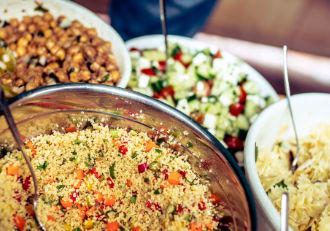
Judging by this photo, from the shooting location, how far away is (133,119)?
3.05 ft

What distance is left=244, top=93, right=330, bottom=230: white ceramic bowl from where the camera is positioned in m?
0.84

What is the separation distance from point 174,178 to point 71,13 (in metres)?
0.80

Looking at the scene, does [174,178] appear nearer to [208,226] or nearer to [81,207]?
[208,226]

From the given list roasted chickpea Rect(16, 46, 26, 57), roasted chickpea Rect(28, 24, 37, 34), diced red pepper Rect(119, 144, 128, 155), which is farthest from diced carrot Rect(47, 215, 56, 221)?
roasted chickpea Rect(28, 24, 37, 34)

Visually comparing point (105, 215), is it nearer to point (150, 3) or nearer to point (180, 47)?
point (180, 47)

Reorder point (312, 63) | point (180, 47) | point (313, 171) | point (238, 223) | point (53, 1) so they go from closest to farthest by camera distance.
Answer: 1. point (238, 223)
2. point (313, 171)
3. point (53, 1)
4. point (180, 47)
5. point (312, 63)

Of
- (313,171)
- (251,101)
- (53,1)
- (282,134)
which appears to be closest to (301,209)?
(313,171)

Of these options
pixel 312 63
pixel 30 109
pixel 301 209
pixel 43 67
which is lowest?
pixel 301 209

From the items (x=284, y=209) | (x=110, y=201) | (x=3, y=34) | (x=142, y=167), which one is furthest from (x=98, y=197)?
(x=3, y=34)

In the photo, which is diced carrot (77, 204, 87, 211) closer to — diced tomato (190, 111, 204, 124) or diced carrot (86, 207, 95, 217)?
diced carrot (86, 207, 95, 217)

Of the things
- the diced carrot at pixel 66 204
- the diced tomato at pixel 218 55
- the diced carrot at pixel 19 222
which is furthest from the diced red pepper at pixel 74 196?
the diced tomato at pixel 218 55

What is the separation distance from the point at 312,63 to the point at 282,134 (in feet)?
4.49

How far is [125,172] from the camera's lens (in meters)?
0.89

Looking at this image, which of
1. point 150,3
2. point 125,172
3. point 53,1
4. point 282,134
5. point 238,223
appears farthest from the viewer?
point 150,3
